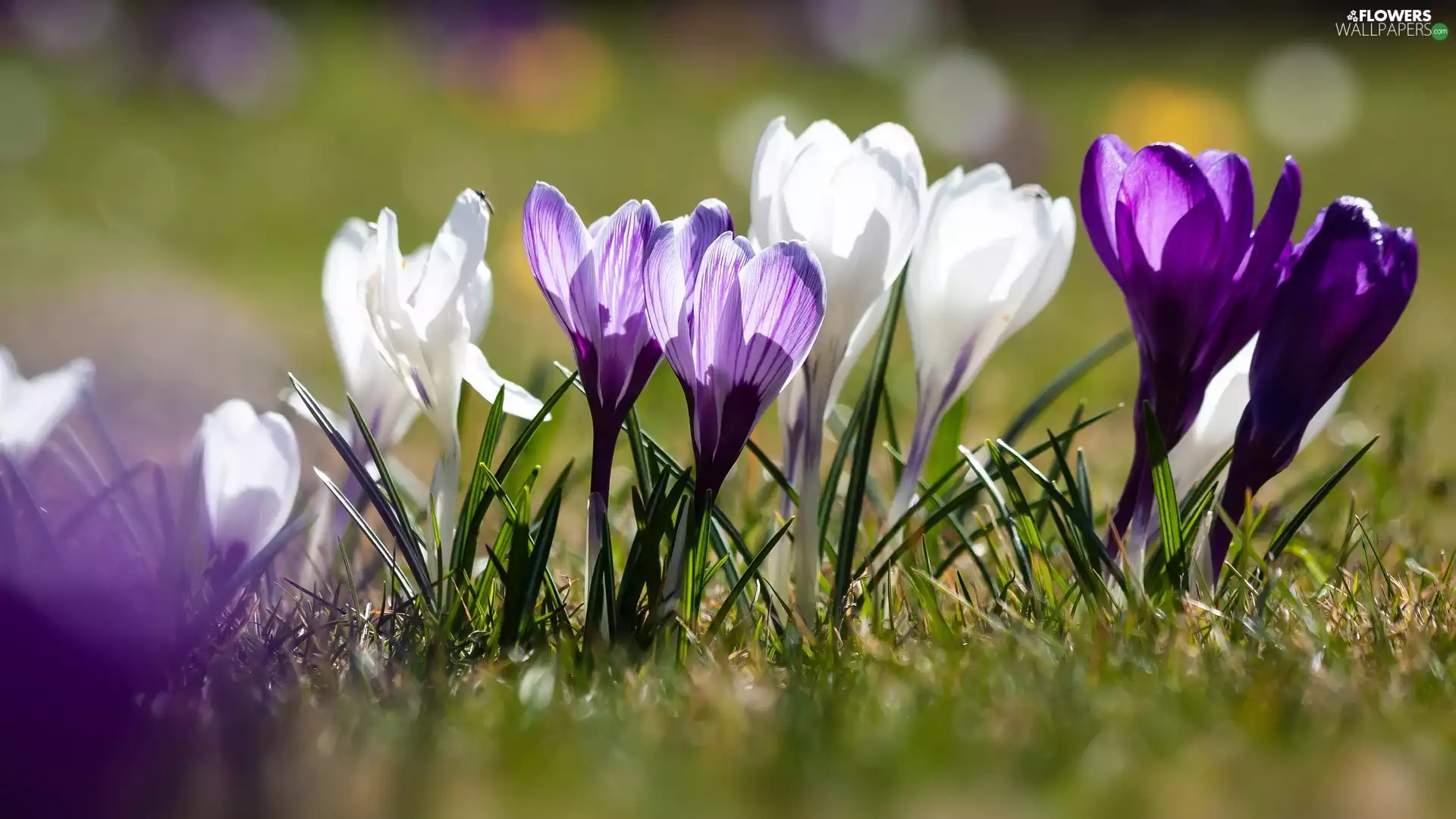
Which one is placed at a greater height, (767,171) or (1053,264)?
(767,171)

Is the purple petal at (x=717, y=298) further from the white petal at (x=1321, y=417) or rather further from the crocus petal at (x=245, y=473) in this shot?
the white petal at (x=1321, y=417)

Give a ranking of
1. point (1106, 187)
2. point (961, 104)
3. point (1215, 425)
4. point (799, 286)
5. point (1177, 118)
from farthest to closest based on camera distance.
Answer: point (961, 104), point (1177, 118), point (1215, 425), point (1106, 187), point (799, 286)

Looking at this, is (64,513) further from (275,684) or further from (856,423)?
(856,423)


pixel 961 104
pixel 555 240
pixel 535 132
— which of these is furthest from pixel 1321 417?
pixel 535 132

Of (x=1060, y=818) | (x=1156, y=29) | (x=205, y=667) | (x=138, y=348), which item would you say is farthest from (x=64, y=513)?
(x=1156, y=29)

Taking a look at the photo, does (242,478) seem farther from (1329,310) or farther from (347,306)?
(1329,310)
